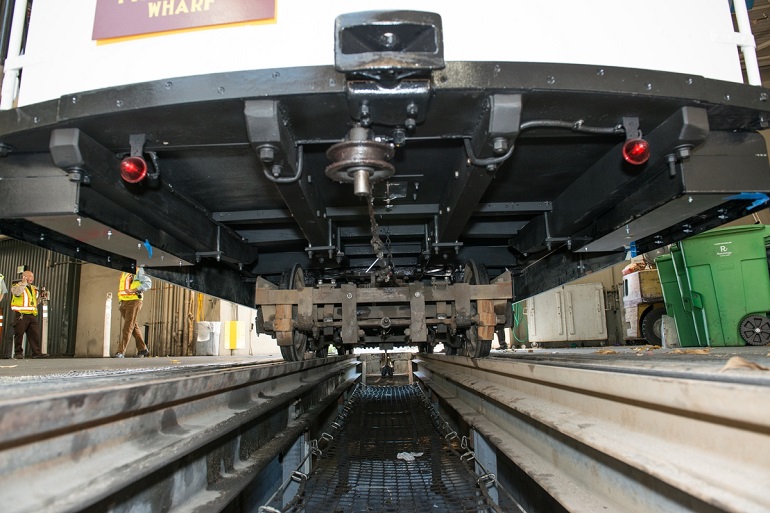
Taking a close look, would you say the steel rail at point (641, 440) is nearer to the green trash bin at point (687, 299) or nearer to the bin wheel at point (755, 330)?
the bin wheel at point (755, 330)

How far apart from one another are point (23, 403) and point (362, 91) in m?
1.55

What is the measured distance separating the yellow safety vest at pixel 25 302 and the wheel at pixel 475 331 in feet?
32.0

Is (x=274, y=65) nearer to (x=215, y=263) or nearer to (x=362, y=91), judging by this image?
(x=362, y=91)

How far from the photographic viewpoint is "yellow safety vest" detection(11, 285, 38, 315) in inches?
392

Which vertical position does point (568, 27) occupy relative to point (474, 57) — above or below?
above

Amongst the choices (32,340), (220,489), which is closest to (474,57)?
(220,489)

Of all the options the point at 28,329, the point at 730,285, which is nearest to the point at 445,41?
the point at 730,285

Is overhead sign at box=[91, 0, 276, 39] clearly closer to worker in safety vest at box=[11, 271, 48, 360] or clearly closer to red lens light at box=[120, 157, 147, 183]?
red lens light at box=[120, 157, 147, 183]

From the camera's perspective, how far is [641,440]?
1380 millimetres

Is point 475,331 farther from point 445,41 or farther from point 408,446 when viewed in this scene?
point 445,41

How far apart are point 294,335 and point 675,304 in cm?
617

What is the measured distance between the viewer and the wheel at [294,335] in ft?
15.5

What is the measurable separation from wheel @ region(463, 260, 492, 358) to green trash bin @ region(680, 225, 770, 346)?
405cm

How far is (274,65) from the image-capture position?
81.0 inches
